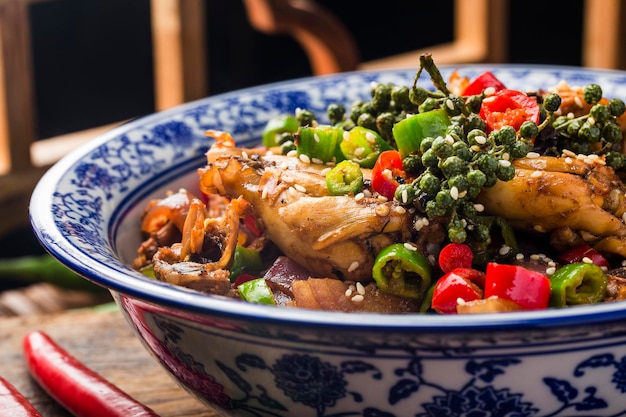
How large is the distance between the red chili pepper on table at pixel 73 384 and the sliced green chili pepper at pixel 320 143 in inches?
30.5

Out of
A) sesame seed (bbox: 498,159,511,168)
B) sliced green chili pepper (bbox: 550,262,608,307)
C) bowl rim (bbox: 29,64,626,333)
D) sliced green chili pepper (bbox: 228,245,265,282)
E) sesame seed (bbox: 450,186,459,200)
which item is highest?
sesame seed (bbox: 498,159,511,168)

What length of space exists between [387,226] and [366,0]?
219 inches

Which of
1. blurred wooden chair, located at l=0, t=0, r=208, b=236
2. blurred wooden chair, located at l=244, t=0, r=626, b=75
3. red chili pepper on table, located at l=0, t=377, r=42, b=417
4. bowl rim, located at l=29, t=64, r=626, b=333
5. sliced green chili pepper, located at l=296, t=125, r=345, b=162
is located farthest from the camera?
blurred wooden chair, located at l=244, t=0, r=626, b=75

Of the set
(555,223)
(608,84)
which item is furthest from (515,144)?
(608,84)

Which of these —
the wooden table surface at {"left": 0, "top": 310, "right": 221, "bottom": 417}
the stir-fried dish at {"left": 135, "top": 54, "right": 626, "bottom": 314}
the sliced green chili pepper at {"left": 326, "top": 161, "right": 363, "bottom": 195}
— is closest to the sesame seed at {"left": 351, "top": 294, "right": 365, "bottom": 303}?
the stir-fried dish at {"left": 135, "top": 54, "right": 626, "bottom": 314}

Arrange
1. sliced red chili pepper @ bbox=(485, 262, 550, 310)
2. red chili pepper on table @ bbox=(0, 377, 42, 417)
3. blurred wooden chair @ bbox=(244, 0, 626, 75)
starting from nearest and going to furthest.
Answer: sliced red chili pepper @ bbox=(485, 262, 550, 310) → red chili pepper on table @ bbox=(0, 377, 42, 417) → blurred wooden chair @ bbox=(244, 0, 626, 75)

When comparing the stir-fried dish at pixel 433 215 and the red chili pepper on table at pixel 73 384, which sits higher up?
the stir-fried dish at pixel 433 215

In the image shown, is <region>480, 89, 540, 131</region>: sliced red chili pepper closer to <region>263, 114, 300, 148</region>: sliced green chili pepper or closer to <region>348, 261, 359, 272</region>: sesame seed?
<region>348, 261, 359, 272</region>: sesame seed

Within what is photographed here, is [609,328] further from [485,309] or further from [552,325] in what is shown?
[485,309]

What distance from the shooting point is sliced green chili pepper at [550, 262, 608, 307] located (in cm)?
184

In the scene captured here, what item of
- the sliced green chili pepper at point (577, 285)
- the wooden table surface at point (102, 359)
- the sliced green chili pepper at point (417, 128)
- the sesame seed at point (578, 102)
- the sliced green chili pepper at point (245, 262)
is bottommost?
the wooden table surface at point (102, 359)

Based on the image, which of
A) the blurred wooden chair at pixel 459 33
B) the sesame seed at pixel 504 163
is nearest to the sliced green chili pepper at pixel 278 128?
the sesame seed at pixel 504 163

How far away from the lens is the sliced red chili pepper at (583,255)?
1980 millimetres

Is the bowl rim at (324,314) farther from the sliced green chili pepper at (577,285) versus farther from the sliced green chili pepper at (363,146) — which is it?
the sliced green chili pepper at (363,146)
